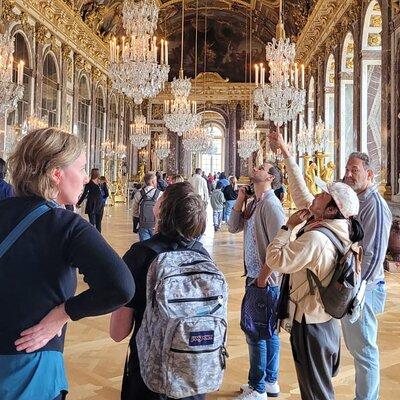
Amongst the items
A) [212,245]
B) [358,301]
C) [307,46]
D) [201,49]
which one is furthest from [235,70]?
[358,301]

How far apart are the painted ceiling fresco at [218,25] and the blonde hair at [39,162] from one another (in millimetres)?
17351

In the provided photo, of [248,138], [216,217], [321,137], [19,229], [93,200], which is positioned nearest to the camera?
[19,229]

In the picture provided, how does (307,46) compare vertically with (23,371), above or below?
above

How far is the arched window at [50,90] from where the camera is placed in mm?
15727

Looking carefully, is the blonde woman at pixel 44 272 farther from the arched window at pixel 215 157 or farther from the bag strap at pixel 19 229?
the arched window at pixel 215 157

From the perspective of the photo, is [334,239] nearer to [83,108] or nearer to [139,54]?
[139,54]

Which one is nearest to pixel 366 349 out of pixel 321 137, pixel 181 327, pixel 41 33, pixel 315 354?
pixel 315 354

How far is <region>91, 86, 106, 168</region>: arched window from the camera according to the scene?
69.6 feet

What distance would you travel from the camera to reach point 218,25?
86.7ft

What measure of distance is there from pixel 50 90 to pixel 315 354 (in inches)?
620

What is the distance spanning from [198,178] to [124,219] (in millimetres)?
7036

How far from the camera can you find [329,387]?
252 centimetres

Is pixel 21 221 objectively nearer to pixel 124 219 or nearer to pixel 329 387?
pixel 329 387

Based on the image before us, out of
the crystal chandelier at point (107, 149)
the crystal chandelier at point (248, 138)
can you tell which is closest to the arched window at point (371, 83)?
the crystal chandelier at point (248, 138)
